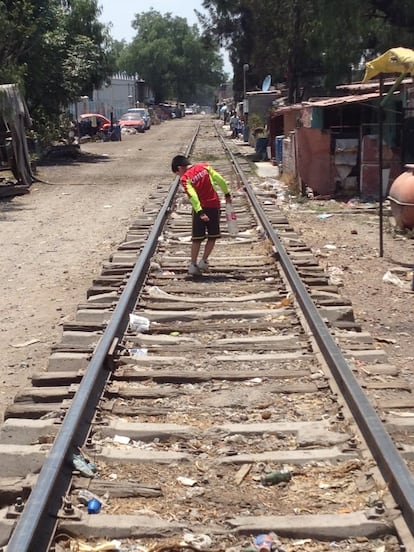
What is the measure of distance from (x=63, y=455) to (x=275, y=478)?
3.50 feet

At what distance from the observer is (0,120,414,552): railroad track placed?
12.1 ft

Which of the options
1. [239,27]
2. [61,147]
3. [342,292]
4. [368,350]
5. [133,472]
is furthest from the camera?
[239,27]

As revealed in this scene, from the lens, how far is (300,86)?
1650 inches

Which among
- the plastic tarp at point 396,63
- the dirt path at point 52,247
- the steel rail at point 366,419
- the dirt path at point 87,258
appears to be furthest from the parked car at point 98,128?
the steel rail at point 366,419

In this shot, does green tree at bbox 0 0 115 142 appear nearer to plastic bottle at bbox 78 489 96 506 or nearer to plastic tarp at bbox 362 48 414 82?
plastic tarp at bbox 362 48 414 82

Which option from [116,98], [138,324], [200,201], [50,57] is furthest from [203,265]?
[116,98]

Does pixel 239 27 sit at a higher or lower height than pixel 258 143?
higher

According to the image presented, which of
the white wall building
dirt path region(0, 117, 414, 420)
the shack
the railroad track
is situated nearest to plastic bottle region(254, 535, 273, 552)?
the railroad track

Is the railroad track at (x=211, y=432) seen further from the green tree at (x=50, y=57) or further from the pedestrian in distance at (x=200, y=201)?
the green tree at (x=50, y=57)

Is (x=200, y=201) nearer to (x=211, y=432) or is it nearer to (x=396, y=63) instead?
(x=396, y=63)

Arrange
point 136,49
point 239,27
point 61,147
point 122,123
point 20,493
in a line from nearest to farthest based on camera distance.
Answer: point 20,493 < point 61,147 < point 239,27 < point 122,123 < point 136,49

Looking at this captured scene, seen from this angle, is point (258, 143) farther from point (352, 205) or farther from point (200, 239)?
point (200, 239)

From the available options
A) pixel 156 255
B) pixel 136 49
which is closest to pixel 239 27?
pixel 156 255

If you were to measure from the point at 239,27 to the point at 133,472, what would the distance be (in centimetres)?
4701
